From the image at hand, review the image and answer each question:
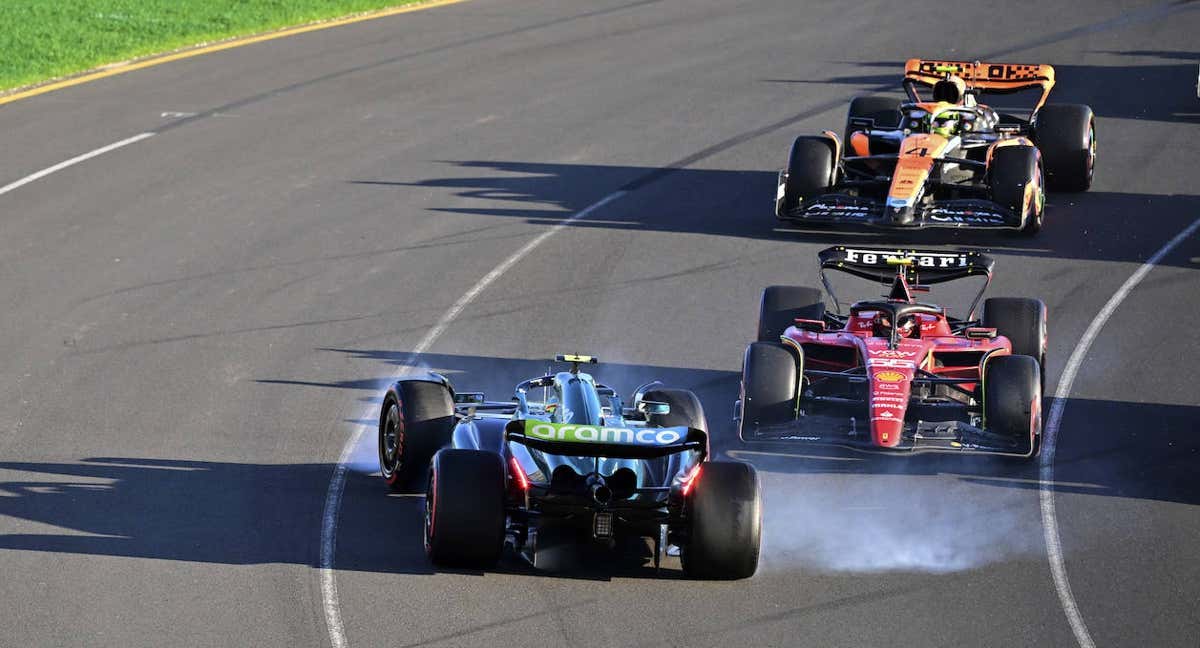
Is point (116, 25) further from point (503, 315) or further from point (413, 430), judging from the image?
point (413, 430)

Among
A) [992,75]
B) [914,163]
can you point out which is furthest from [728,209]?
[992,75]

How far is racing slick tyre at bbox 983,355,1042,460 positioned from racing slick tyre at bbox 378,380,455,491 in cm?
465

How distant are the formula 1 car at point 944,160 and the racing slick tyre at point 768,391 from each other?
23.1 ft

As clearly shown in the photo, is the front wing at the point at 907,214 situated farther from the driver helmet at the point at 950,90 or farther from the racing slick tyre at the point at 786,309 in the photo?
the racing slick tyre at the point at 786,309

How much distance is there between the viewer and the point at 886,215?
23.4 meters

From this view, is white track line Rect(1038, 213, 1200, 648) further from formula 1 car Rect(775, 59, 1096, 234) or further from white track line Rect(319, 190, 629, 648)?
white track line Rect(319, 190, 629, 648)

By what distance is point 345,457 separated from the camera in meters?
16.7

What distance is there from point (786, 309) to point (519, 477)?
203 inches

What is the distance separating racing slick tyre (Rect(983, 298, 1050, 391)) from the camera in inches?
698

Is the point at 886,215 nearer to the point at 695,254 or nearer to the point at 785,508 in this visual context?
the point at 695,254

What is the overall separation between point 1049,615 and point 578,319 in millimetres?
8519

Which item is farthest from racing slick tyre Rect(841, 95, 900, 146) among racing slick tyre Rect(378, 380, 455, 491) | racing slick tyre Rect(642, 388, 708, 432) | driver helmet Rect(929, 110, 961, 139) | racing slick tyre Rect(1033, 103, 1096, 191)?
racing slick tyre Rect(378, 380, 455, 491)

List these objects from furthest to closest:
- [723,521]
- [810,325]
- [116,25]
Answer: [116,25], [810,325], [723,521]

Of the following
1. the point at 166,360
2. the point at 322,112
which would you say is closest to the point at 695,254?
the point at 166,360
